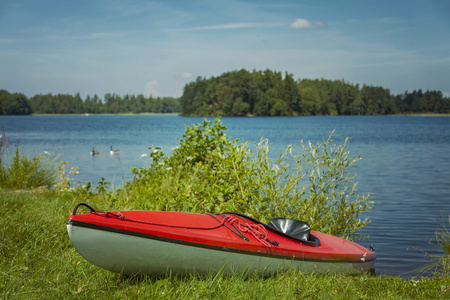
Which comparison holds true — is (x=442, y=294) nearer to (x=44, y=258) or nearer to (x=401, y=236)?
(x=44, y=258)

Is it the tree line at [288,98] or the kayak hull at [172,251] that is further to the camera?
the tree line at [288,98]

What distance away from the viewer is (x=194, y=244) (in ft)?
13.5

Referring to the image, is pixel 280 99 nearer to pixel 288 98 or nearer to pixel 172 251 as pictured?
pixel 288 98

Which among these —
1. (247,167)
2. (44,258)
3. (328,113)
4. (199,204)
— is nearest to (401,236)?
(247,167)

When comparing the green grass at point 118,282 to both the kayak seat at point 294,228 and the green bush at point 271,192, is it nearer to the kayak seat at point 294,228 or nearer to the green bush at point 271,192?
the kayak seat at point 294,228

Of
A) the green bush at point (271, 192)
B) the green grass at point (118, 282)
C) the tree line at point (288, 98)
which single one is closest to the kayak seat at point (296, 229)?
the green grass at point (118, 282)

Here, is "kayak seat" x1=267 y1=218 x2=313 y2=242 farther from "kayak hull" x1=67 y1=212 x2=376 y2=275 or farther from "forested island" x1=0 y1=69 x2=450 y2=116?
"forested island" x1=0 y1=69 x2=450 y2=116

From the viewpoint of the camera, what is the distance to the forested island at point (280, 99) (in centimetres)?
12088

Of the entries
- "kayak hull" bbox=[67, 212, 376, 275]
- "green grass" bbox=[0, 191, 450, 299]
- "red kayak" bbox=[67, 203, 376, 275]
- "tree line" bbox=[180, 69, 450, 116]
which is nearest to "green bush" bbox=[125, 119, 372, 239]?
"red kayak" bbox=[67, 203, 376, 275]

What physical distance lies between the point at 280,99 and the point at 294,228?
4700 inches

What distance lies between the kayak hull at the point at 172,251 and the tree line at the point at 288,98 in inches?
4245

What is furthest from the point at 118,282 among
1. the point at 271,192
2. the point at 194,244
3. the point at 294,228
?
the point at 271,192

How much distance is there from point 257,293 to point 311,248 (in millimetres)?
1308

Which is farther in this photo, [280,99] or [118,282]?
[280,99]
